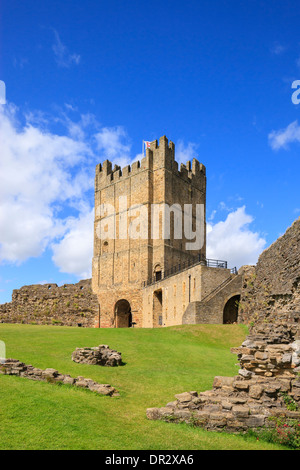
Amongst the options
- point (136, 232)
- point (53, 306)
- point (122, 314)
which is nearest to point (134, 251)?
point (136, 232)

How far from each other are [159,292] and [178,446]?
3092 cm

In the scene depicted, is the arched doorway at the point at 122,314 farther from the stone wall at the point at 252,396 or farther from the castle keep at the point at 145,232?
the stone wall at the point at 252,396

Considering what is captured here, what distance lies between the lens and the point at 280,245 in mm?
18594

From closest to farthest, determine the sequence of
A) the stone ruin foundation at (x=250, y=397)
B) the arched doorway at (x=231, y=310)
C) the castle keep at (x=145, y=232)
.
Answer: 1. the stone ruin foundation at (x=250, y=397)
2. the arched doorway at (x=231, y=310)
3. the castle keep at (x=145, y=232)

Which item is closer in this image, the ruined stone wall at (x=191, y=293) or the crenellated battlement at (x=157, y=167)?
the ruined stone wall at (x=191, y=293)

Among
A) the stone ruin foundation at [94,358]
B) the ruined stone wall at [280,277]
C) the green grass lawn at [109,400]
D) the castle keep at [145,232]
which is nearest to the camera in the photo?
the green grass lawn at [109,400]

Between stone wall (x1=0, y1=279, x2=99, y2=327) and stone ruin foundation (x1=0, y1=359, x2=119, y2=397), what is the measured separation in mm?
30970

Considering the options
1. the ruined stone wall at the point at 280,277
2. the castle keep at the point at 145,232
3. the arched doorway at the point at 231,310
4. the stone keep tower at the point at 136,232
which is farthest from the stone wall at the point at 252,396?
the stone keep tower at the point at 136,232

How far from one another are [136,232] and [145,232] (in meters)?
1.58

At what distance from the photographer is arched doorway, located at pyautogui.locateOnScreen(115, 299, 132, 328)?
43469mm

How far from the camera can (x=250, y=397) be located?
27.4ft

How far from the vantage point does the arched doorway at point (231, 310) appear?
30000 mm
